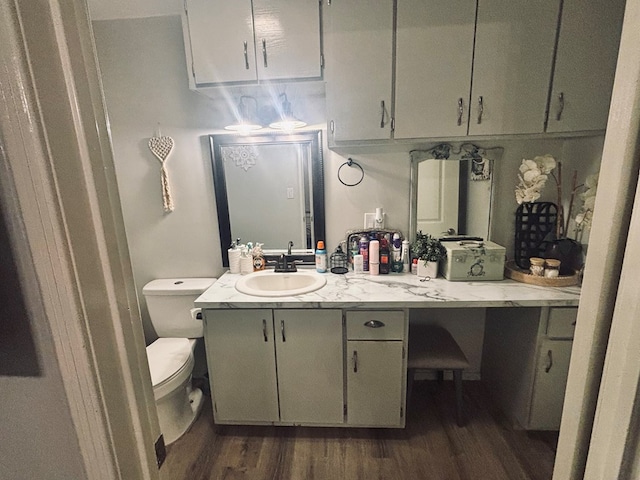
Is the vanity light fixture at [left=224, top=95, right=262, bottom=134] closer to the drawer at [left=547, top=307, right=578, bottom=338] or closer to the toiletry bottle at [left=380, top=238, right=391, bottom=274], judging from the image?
the toiletry bottle at [left=380, top=238, right=391, bottom=274]

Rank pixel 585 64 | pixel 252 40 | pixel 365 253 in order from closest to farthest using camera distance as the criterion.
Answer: pixel 585 64
pixel 252 40
pixel 365 253

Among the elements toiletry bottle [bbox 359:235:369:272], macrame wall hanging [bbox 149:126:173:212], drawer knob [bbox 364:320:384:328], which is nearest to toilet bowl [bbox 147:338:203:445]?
macrame wall hanging [bbox 149:126:173:212]

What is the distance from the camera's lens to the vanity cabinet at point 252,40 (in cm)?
155

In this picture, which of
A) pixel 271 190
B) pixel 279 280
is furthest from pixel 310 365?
pixel 271 190

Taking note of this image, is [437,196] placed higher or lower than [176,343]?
higher

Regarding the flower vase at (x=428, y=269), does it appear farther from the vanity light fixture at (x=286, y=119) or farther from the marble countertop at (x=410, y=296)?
the vanity light fixture at (x=286, y=119)

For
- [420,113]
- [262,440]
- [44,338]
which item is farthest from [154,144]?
[262,440]

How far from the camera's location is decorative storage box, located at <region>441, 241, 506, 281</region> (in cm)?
173

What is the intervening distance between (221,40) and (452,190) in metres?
1.51

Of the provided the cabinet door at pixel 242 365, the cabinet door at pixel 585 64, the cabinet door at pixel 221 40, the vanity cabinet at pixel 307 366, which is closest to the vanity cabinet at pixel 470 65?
the cabinet door at pixel 585 64

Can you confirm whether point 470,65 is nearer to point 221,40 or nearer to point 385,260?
point 385,260

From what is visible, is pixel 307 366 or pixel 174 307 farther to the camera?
pixel 174 307

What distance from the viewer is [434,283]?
175cm

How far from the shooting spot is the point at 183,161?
1.98 metres
